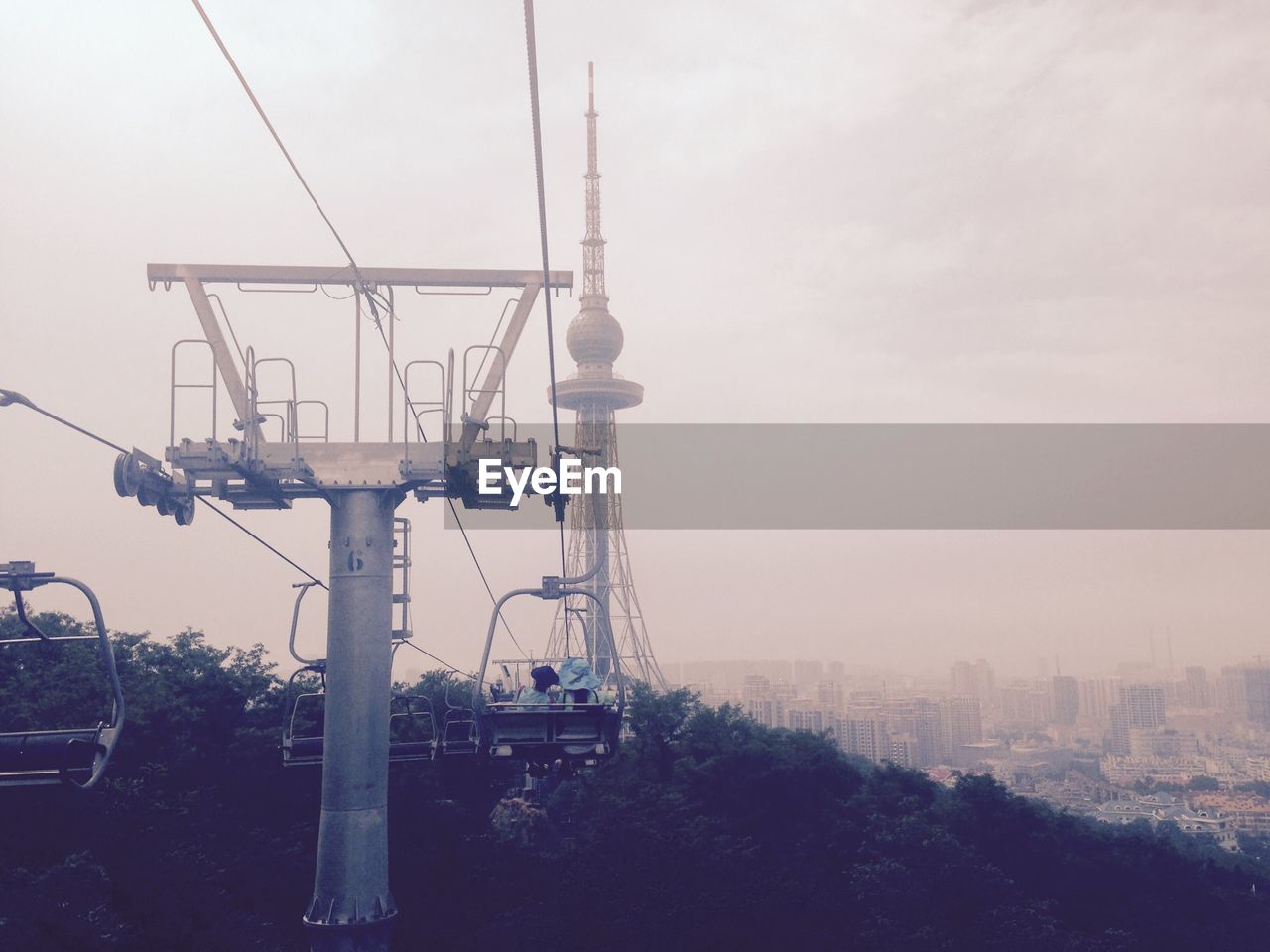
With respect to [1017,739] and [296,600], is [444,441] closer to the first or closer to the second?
[296,600]

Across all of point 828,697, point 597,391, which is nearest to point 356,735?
point 597,391

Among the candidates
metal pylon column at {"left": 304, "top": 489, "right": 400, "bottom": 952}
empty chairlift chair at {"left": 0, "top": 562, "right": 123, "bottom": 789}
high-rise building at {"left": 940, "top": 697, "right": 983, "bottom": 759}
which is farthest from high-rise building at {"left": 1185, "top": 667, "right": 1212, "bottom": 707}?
empty chairlift chair at {"left": 0, "top": 562, "right": 123, "bottom": 789}

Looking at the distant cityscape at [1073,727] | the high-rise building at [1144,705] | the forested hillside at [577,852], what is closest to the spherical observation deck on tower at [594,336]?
the distant cityscape at [1073,727]

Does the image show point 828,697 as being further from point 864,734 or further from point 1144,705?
point 1144,705

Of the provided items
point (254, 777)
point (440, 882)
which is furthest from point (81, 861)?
point (440, 882)
